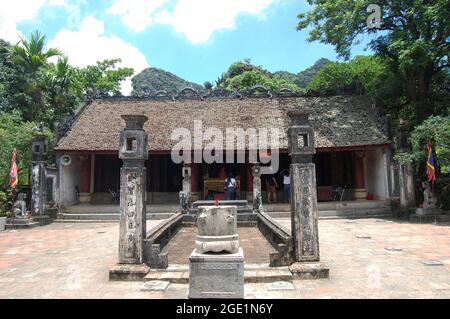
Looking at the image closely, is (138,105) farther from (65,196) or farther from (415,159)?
(415,159)

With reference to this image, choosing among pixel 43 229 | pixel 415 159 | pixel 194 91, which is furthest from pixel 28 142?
pixel 415 159

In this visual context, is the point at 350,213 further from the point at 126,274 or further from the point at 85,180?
the point at 85,180

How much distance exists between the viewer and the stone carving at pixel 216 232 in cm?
488

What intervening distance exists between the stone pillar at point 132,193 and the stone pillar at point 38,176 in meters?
10.2

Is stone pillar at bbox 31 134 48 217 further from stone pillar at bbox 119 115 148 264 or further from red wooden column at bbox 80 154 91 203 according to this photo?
stone pillar at bbox 119 115 148 264

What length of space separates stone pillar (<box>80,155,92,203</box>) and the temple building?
48 mm

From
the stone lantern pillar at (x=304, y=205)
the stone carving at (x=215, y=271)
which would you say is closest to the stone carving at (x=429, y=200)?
the stone lantern pillar at (x=304, y=205)

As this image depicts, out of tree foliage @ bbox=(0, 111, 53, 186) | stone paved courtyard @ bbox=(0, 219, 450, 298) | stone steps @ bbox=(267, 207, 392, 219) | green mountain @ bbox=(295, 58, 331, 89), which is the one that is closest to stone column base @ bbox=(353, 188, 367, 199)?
stone steps @ bbox=(267, 207, 392, 219)

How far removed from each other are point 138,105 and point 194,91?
3.32 meters

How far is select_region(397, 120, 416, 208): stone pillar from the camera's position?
14.3m

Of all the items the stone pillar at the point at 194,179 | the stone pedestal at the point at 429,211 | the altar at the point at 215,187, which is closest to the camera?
the stone pedestal at the point at 429,211

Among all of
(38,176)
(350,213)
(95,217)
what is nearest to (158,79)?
(38,176)

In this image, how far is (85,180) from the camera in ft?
60.8

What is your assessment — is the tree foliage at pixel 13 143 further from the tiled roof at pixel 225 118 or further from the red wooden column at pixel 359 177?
the red wooden column at pixel 359 177
